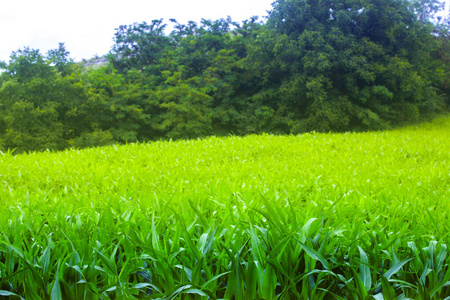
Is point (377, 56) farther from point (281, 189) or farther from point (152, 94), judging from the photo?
point (281, 189)

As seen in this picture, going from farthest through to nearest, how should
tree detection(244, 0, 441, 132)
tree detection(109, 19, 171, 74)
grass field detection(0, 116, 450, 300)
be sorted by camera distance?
tree detection(109, 19, 171, 74), tree detection(244, 0, 441, 132), grass field detection(0, 116, 450, 300)

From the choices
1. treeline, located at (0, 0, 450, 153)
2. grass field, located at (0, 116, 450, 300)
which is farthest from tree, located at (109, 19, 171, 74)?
grass field, located at (0, 116, 450, 300)

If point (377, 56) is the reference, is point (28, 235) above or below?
below

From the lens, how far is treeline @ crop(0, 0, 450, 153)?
18.2 meters

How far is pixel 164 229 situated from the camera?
7.26 feet

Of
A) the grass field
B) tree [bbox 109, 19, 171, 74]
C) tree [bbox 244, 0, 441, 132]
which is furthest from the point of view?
tree [bbox 109, 19, 171, 74]

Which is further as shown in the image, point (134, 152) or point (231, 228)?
point (134, 152)

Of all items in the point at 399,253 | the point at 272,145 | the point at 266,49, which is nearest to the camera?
the point at 399,253

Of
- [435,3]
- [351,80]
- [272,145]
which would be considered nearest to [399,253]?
[272,145]

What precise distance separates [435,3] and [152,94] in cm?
2806

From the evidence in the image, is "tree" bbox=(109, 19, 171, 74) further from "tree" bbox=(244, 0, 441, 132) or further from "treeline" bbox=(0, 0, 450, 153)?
"tree" bbox=(244, 0, 441, 132)

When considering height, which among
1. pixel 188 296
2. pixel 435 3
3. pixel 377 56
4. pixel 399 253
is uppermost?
pixel 435 3

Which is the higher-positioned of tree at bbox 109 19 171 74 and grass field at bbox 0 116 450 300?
tree at bbox 109 19 171 74

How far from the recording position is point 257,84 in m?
22.5
